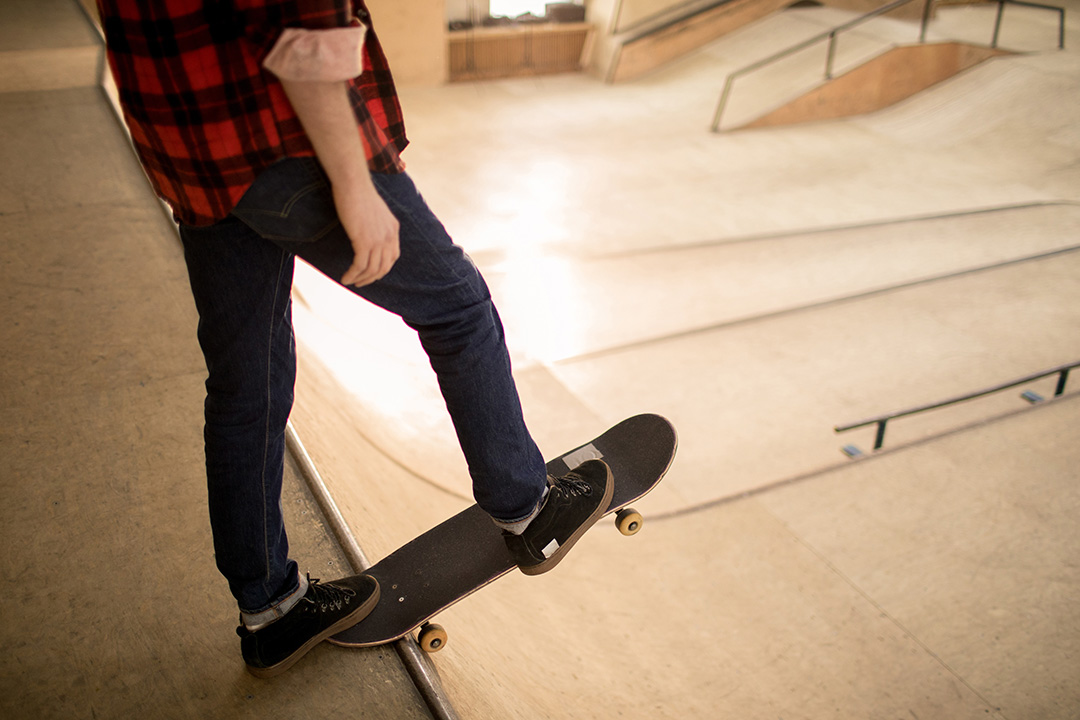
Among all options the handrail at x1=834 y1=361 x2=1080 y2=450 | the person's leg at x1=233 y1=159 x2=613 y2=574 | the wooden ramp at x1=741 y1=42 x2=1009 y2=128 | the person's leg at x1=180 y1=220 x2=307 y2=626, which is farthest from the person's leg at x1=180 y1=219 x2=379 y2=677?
the wooden ramp at x1=741 y1=42 x2=1009 y2=128

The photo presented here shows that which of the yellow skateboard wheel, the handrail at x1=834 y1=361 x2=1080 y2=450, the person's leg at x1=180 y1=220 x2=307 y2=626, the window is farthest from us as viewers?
the window

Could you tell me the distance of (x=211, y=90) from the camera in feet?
2.82

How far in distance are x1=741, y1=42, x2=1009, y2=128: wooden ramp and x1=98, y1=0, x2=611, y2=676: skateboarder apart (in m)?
9.71

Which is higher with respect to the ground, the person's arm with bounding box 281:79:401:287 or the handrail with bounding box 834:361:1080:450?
the person's arm with bounding box 281:79:401:287

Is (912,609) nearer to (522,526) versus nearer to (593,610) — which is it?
(593,610)

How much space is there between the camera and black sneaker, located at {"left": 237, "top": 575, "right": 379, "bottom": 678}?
1270 millimetres

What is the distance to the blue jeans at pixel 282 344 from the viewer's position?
938mm

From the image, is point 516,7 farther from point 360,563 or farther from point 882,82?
point 360,563

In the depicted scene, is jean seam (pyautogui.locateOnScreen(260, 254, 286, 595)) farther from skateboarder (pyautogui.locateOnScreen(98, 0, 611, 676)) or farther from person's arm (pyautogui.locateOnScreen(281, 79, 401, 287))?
person's arm (pyautogui.locateOnScreen(281, 79, 401, 287))

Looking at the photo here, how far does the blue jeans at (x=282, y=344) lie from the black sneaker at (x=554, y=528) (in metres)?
0.07

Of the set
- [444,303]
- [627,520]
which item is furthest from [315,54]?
[627,520]

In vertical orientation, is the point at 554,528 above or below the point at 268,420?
below

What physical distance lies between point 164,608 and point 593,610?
1807mm

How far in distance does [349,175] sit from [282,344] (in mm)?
376
